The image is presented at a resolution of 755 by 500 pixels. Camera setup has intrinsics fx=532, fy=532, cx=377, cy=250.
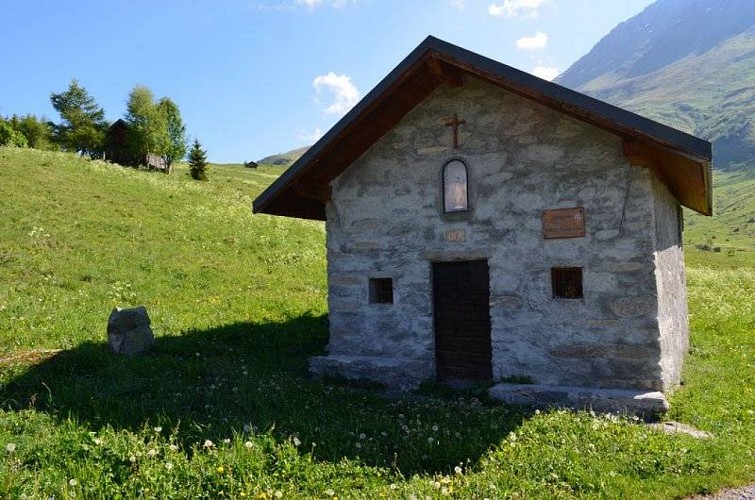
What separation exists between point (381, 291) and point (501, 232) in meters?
2.87

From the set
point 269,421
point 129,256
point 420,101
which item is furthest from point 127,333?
point 129,256

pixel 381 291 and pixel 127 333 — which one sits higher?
pixel 381 291

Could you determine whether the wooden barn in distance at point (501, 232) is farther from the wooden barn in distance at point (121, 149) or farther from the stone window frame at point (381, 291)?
the wooden barn in distance at point (121, 149)

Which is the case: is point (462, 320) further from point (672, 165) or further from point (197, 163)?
point (197, 163)

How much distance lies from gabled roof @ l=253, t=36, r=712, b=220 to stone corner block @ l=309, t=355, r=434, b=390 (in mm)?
3426

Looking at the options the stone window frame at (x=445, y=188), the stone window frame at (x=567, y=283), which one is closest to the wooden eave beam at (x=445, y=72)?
the stone window frame at (x=445, y=188)

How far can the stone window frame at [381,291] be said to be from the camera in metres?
10.9

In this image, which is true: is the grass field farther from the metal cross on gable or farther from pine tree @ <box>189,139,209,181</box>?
pine tree @ <box>189,139,209,181</box>

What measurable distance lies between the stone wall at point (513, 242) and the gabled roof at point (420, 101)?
11.2 inches

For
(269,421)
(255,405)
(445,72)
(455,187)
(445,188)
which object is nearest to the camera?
(269,421)

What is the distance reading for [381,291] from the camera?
36.3ft

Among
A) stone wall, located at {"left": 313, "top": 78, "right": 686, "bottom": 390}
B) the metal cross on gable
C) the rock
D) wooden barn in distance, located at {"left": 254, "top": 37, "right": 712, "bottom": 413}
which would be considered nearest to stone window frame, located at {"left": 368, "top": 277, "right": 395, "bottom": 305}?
wooden barn in distance, located at {"left": 254, "top": 37, "right": 712, "bottom": 413}

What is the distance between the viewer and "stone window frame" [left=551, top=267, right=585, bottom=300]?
9.16 meters

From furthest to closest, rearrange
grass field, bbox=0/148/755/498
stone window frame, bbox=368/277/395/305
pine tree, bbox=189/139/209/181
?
pine tree, bbox=189/139/209/181
stone window frame, bbox=368/277/395/305
grass field, bbox=0/148/755/498
